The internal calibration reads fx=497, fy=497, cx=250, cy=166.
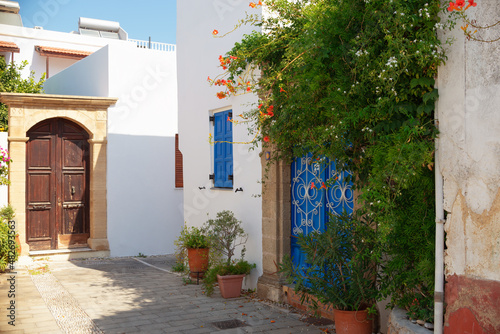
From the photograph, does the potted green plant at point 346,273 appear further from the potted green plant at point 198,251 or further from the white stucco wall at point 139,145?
the white stucco wall at point 139,145

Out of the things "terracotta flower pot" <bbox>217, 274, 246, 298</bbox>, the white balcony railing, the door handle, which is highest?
the white balcony railing

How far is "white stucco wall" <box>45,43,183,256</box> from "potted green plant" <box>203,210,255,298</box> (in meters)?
4.31

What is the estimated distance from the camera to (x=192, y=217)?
9.02 m

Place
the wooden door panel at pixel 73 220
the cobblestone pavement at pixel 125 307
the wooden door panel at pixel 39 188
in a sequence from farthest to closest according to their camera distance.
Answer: the wooden door panel at pixel 73 220 < the wooden door panel at pixel 39 188 < the cobblestone pavement at pixel 125 307

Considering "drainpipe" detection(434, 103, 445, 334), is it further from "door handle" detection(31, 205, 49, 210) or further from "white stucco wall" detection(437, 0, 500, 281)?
"door handle" detection(31, 205, 49, 210)

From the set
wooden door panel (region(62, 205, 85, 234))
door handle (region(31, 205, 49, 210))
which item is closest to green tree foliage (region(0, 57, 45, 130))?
door handle (region(31, 205, 49, 210))

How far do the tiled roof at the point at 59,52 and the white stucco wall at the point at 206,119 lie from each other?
34.4 feet

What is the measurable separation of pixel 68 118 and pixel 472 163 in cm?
934

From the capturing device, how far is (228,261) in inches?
277

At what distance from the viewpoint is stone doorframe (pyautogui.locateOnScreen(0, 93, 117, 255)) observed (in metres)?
10.1

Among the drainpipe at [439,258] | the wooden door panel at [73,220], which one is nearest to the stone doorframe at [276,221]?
the drainpipe at [439,258]

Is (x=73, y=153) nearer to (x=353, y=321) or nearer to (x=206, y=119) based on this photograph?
(x=206, y=119)

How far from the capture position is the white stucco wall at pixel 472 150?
10.5 ft

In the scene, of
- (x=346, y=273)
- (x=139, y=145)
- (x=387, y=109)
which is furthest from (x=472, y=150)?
(x=139, y=145)
